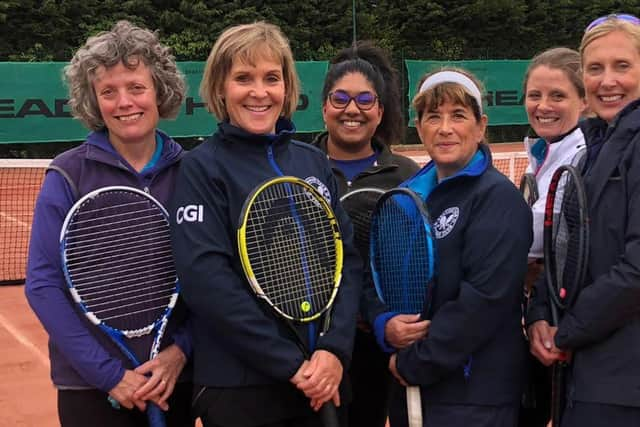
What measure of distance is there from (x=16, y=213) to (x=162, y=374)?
9.13 m

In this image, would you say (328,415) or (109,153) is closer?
(328,415)

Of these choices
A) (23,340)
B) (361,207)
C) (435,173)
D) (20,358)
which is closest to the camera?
(435,173)

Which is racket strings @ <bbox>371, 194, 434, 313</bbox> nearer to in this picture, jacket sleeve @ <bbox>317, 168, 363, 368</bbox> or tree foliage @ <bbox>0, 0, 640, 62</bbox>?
jacket sleeve @ <bbox>317, 168, 363, 368</bbox>

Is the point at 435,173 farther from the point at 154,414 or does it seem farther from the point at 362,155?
the point at 154,414

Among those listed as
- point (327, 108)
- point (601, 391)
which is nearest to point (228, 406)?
point (601, 391)

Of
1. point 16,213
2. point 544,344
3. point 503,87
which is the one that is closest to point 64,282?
point 544,344

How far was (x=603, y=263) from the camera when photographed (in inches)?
83.7

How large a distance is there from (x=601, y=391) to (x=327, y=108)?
1.46m

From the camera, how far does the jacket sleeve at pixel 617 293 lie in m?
2.01

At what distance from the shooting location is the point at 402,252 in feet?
7.80

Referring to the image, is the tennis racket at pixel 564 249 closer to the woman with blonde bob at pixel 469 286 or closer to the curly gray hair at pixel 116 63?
the woman with blonde bob at pixel 469 286

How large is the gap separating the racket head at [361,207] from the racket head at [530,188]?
0.56 m

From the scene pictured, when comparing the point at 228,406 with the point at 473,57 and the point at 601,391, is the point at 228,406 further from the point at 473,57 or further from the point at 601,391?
the point at 473,57

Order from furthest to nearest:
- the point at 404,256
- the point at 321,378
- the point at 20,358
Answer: the point at 20,358 → the point at 404,256 → the point at 321,378
